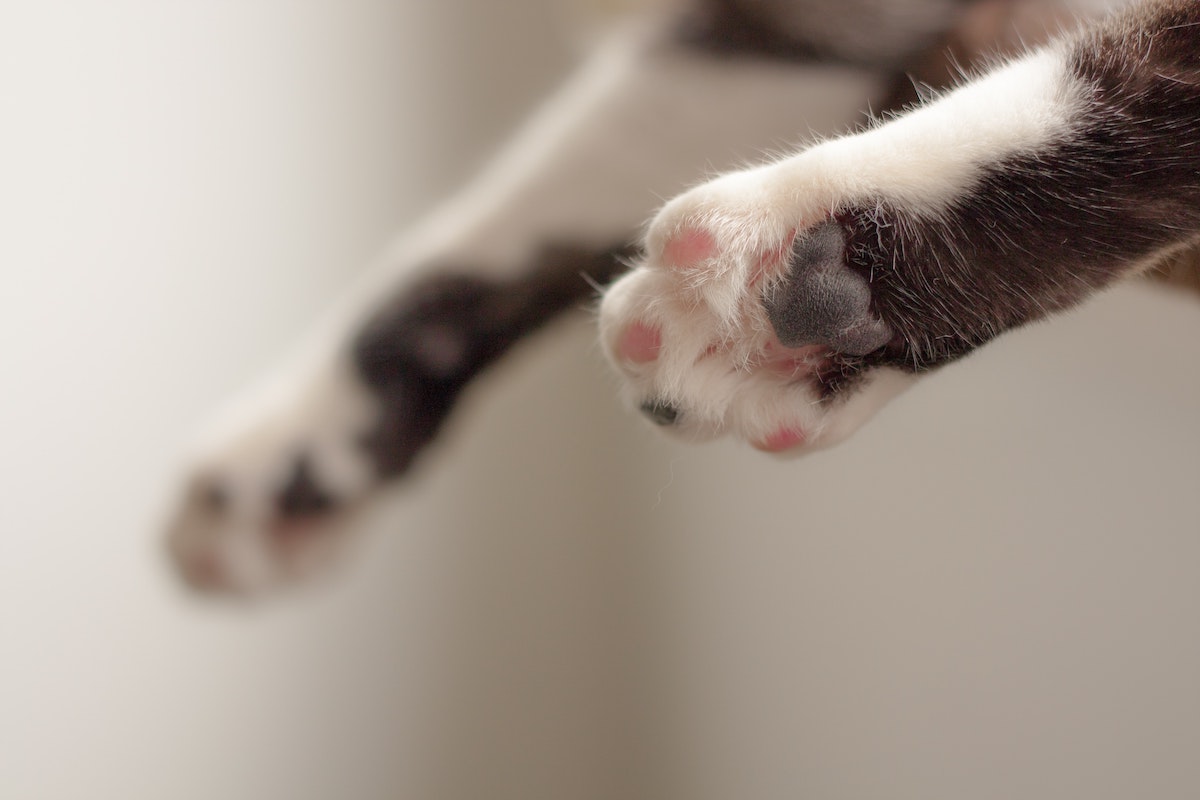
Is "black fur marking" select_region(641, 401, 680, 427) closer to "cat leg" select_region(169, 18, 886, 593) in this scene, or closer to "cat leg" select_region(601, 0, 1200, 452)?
"cat leg" select_region(601, 0, 1200, 452)

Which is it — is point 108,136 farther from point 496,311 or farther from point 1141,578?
point 1141,578

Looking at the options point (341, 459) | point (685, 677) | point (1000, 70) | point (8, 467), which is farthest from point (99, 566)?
point (1000, 70)

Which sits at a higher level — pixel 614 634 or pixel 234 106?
pixel 234 106

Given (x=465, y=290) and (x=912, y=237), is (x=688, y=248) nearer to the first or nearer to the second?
(x=912, y=237)

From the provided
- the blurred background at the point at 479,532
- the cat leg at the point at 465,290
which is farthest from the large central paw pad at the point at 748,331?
the cat leg at the point at 465,290

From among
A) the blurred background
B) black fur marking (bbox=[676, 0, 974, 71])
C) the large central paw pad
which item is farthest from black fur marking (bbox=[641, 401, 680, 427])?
black fur marking (bbox=[676, 0, 974, 71])

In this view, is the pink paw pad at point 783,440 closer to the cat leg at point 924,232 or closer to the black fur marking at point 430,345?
the cat leg at point 924,232
